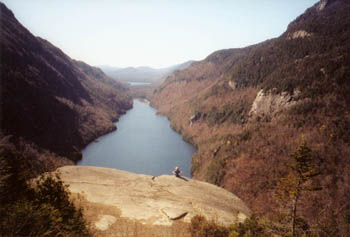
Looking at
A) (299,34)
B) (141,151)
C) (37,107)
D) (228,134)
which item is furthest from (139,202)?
(299,34)

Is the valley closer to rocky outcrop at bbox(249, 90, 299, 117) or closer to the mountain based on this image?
the mountain

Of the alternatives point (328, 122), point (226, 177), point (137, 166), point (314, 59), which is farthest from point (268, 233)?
point (314, 59)

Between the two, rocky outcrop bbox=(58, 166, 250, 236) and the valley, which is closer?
rocky outcrop bbox=(58, 166, 250, 236)

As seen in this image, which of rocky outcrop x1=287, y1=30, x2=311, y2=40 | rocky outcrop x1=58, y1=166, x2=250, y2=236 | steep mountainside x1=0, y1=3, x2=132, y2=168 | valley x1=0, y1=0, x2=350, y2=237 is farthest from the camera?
rocky outcrop x1=287, y1=30, x2=311, y2=40

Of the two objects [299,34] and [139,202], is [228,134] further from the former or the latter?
[299,34]

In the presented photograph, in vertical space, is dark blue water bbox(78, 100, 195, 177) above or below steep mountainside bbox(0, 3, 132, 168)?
below

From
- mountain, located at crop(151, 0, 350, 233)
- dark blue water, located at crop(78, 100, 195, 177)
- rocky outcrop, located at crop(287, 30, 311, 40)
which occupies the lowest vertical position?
dark blue water, located at crop(78, 100, 195, 177)

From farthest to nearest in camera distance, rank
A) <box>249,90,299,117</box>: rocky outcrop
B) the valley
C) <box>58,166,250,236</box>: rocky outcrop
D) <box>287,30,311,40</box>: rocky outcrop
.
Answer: <box>287,30,311,40</box>: rocky outcrop < <box>249,90,299,117</box>: rocky outcrop < the valley < <box>58,166,250,236</box>: rocky outcrop

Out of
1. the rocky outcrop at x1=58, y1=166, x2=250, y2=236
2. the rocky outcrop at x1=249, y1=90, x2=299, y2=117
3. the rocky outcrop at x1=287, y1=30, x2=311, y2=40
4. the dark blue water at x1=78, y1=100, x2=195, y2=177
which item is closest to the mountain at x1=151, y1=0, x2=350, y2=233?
the rocky outcrop at x1=249, y1=90, x2=299, y2=117
